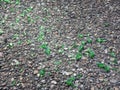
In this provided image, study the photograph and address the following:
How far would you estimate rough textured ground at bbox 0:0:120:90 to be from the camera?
21.3 ft

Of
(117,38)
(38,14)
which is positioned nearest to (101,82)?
(117,38)

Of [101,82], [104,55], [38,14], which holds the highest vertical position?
[38,14]

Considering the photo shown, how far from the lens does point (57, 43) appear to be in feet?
25.7

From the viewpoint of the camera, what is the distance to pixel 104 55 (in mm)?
7379

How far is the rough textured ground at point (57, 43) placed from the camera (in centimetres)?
650

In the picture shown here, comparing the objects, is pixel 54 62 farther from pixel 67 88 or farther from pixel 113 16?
pixel 113 16

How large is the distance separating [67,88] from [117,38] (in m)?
3.05

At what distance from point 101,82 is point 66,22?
11.0 feet

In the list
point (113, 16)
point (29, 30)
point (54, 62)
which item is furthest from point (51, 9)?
point (54, 62)

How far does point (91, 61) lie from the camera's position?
7160mm

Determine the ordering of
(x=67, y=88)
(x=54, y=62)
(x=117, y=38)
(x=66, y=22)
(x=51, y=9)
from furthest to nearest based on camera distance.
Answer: (x=51, y=9), (x=66, y=22), (x=117, y=38), (x=54, y=62), (x=67, y=88)

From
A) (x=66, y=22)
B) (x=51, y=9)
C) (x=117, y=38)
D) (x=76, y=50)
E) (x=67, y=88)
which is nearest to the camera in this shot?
(x=67, y=88)

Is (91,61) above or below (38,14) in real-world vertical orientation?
below

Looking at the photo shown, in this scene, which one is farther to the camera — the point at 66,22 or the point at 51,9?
the point at 51,9
